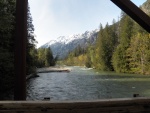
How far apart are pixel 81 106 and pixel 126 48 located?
296ft

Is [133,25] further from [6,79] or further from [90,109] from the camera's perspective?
[90,109]

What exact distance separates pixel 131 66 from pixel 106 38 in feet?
83.0

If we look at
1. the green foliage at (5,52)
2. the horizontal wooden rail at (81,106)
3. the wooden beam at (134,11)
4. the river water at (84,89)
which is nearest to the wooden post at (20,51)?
the horizontal wooden rail at (81,106)

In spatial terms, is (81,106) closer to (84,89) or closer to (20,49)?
(20,49)

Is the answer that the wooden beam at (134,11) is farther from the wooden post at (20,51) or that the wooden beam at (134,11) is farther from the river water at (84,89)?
the river water at (84,89)

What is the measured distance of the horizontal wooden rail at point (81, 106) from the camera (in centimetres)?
392

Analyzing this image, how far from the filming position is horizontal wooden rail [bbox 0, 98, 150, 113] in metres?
3.92

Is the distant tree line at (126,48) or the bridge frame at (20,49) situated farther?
the distant tree line at (126,48)

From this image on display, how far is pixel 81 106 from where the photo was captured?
4.05m

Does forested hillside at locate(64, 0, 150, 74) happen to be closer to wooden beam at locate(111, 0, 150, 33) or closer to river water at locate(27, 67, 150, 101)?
river water at locate(27, 67, 150, 101)

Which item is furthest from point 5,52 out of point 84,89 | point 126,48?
point 126,48

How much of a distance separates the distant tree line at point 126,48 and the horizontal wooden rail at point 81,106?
76.7 m

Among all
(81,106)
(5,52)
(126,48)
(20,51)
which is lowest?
(81,106)

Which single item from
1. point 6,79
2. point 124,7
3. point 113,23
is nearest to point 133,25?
point 113,23
